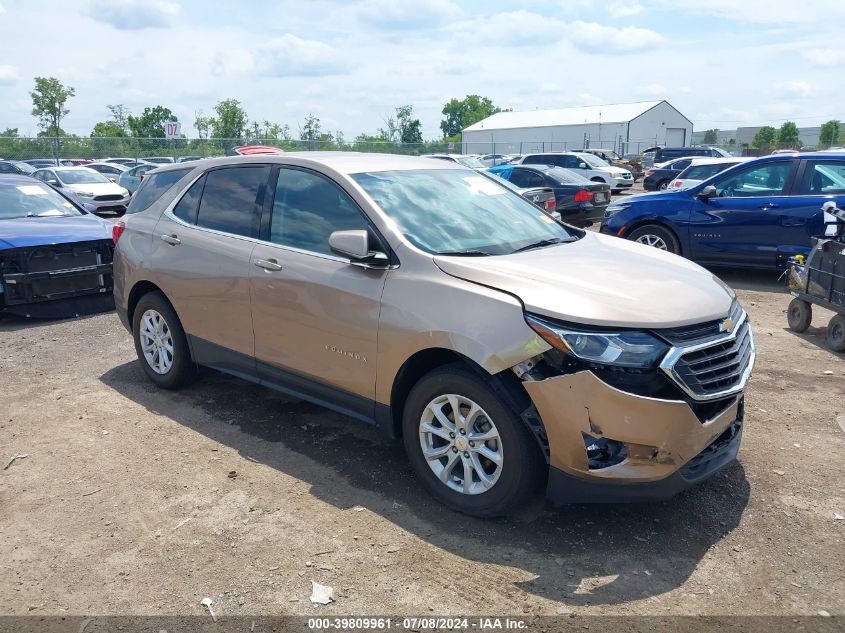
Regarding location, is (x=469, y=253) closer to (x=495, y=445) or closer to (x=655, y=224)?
(x=495, y=445)

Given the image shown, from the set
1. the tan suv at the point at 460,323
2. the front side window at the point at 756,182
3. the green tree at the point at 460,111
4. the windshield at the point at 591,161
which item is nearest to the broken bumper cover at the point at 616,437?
the tan suv at the point at 460,323

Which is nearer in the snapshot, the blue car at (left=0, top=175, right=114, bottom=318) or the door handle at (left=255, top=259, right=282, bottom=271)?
the door handle at (left=255, top=259, right=282, bottom=271)

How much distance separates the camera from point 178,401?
5449mm

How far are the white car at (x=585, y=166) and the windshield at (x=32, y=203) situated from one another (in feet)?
61.7

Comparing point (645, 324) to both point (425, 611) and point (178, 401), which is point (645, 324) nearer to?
point (425, 611)

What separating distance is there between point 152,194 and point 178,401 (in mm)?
1733

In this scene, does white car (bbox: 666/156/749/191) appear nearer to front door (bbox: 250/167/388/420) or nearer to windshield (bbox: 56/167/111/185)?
front door (bbox: 250/167/388/420)

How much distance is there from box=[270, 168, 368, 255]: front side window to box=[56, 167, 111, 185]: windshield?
17942 mm

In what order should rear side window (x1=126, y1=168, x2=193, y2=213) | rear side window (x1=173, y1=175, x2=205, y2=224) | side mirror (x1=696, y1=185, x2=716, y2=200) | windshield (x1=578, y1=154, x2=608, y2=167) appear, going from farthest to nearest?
windshield (x1=578, y1=154, x2=608, y2=167) → side mirror (x1=696, y1=185, x2=716, y2=200) → rear side window (x1=126, y1=168, x2=193, y2=213) → rear side window (x1=173, y1=175, x2=205, y2=224)

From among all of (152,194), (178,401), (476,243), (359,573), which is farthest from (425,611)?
(152,194)

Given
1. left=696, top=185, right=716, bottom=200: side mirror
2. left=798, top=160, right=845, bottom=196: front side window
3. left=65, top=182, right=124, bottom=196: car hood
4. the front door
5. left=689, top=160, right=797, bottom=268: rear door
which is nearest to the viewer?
the front door

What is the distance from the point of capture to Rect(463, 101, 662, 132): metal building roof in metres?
74.0

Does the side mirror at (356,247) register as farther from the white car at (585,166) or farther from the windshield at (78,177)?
the white car at (585,166)

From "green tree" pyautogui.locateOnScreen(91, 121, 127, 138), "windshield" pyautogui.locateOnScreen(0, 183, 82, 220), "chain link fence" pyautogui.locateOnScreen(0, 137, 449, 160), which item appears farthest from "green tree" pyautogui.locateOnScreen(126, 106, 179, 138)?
"windshield" pyautogui.locateOnScreen(0, 183, 82, 220)
